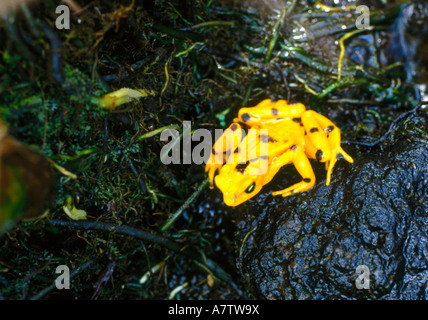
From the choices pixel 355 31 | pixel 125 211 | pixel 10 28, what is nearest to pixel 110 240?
pixel 125 211

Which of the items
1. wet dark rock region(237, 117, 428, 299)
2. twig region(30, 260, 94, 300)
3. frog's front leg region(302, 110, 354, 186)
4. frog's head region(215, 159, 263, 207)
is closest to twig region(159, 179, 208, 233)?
frog's head region(215, 159, 263, 207)

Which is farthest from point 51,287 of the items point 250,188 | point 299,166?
point 299,166

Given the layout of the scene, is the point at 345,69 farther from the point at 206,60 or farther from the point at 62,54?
the point at 62,54

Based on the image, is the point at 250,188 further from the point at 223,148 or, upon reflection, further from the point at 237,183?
the point at 223,148

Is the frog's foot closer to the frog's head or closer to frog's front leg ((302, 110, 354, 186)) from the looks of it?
frog's front leg ((302, 110, 354, 186))

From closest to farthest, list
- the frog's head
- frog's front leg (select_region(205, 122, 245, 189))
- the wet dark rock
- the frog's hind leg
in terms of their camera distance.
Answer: the wet dark rock → the frog's head → the frog's hind leg → frog's front leg (select_region(205, 122, 245, 189))

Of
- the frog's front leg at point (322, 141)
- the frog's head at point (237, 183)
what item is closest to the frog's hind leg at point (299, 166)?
the frog's front leg at point (322, 141)
